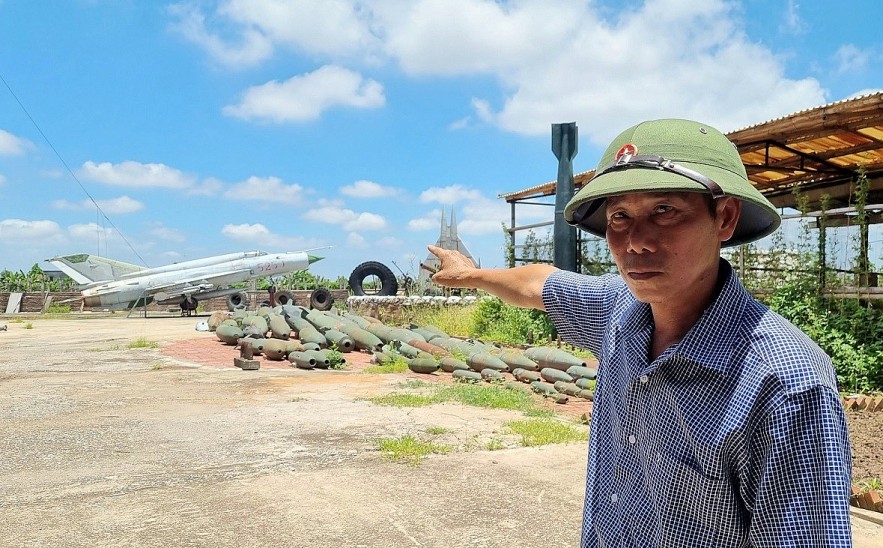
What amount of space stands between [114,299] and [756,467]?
33058 mm

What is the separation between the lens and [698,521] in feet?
4.15

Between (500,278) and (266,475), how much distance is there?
10.6 feet

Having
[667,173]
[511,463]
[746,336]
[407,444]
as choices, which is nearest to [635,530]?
[746,336]

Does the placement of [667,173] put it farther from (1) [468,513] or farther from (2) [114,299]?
(2) [114,299]

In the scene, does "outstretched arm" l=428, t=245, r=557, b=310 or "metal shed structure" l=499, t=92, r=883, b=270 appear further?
"metal shed structure" l=499, t=92, r=883, b=270

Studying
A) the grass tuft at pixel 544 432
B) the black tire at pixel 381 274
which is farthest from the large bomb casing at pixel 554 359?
the black tire at pixel 381 274

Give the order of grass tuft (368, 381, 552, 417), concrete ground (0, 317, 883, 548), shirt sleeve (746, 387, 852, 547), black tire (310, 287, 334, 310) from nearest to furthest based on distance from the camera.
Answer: shirt sleeve (746, 387, 852, 547) < concrete ground (0, 317, 883, 548) < grass tuft (368, 381, 552, 417) < black tire (310, 287, 334, 310)

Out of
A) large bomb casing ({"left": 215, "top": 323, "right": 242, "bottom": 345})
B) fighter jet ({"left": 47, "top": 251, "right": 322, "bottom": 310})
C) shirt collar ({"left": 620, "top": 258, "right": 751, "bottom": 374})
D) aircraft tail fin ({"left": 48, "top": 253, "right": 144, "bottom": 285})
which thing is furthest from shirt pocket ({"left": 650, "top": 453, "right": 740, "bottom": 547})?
aircraft tail fin ({"left": 48, "top": 253, "right": 144, "bottom": 285})

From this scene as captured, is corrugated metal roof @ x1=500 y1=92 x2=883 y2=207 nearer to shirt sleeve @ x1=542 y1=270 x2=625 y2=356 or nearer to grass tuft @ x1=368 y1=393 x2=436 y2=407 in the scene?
grass tuft @ x1=368 y1=393 x2=436 y2=407

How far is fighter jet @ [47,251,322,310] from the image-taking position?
30422mm

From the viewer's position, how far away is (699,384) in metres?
1.26

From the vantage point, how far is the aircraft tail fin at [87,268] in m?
33.9

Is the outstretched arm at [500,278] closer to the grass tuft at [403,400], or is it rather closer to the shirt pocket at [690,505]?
the shirt pocket at [690,505]

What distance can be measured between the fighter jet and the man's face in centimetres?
3070
